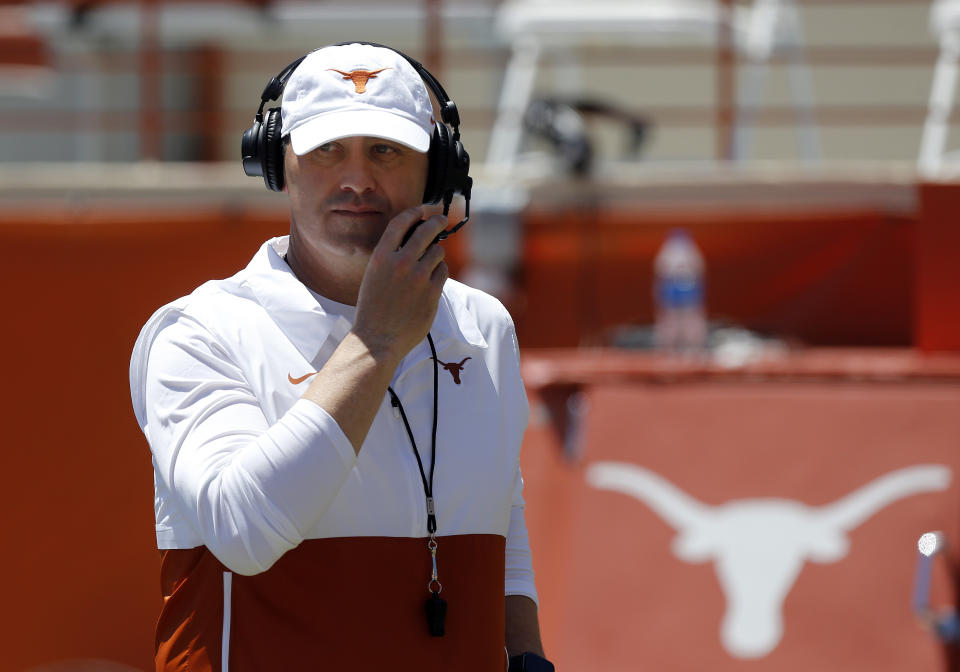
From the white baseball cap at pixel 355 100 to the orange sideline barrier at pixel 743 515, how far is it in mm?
2490

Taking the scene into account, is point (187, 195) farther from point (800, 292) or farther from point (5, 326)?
point (800, 292)

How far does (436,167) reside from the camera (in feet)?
5.71

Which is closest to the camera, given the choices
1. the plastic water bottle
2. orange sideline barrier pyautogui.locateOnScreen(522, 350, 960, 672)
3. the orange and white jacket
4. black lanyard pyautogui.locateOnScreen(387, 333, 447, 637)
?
the orange and white jacket

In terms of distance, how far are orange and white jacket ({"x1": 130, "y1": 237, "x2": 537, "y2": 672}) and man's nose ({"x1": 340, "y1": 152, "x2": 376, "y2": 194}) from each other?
0.15 m

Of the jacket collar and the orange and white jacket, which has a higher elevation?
the jacket collar

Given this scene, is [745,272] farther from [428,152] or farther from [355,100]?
[355,100]

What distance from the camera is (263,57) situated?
965 centimetres

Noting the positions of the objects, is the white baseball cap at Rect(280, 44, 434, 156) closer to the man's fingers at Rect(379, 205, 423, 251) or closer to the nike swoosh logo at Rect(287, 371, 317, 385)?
the man's fingers at Rect(379, 205, 423, 251)

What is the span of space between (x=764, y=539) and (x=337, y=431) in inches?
105

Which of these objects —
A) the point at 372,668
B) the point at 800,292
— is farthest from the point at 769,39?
the point at 372,668

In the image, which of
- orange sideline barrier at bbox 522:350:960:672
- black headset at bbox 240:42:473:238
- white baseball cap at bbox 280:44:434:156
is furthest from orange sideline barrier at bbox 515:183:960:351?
white baseball cap at bbox 280:44:434:156

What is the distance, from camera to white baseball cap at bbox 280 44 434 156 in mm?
1615

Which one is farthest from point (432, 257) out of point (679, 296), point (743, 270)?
point (743, 270)

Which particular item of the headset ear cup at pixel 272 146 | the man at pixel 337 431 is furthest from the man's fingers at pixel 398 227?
the headset ear cup at pixel 272 146
